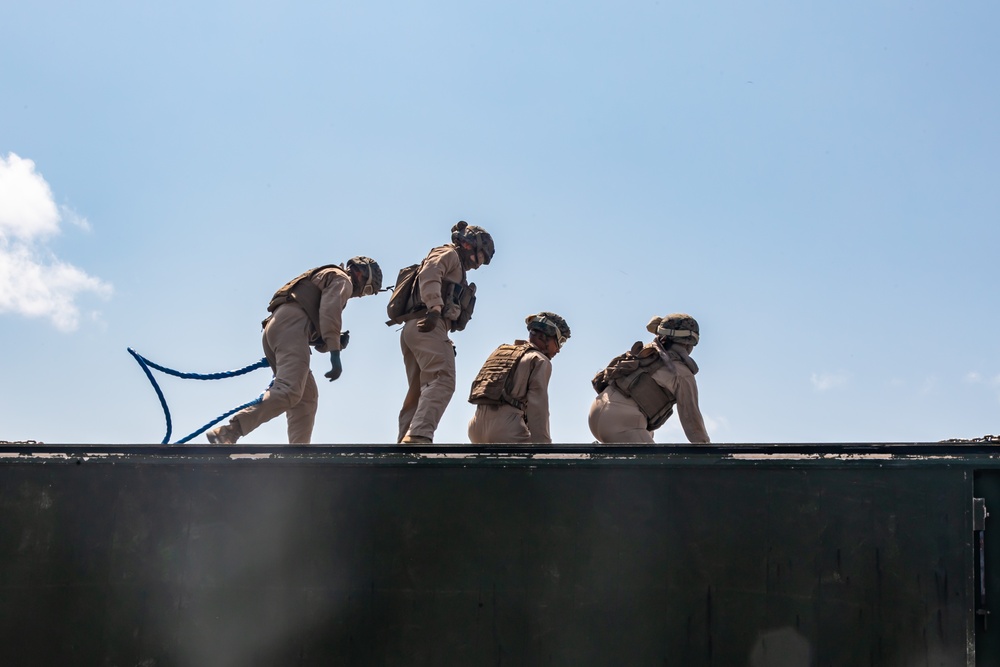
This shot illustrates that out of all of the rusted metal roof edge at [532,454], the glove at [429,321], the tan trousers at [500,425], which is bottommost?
the rusted metal roof edge at [532,454]

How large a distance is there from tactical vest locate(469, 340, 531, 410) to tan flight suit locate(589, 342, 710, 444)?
641mm

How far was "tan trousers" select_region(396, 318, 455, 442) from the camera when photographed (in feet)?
24.4

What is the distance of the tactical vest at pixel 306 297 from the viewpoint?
25.5 feet

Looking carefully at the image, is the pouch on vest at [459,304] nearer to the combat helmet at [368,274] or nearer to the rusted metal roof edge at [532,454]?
the combat helmet at [368,274]

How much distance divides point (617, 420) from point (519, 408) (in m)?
0.71

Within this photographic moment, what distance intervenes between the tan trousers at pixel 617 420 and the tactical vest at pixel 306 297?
6.73 ft

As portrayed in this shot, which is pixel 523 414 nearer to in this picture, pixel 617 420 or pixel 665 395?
pixel 617 420

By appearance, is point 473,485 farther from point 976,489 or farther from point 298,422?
point 298,422

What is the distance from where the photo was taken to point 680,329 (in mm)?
7852

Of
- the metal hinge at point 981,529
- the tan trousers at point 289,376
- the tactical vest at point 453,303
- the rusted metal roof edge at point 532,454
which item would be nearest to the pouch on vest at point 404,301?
the tactical vest at point 453,303

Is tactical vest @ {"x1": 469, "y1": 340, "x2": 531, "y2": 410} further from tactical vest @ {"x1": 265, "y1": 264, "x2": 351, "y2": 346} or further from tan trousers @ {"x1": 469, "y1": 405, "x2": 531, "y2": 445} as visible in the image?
tactical vest @ {"x1": 265, "y1": 264, "x2": 351, "y2": 346}

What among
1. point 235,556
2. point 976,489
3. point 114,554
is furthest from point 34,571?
point 976,489

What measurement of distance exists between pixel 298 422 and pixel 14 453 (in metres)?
2.84

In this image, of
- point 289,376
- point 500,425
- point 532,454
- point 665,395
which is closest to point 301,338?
point 289,376
